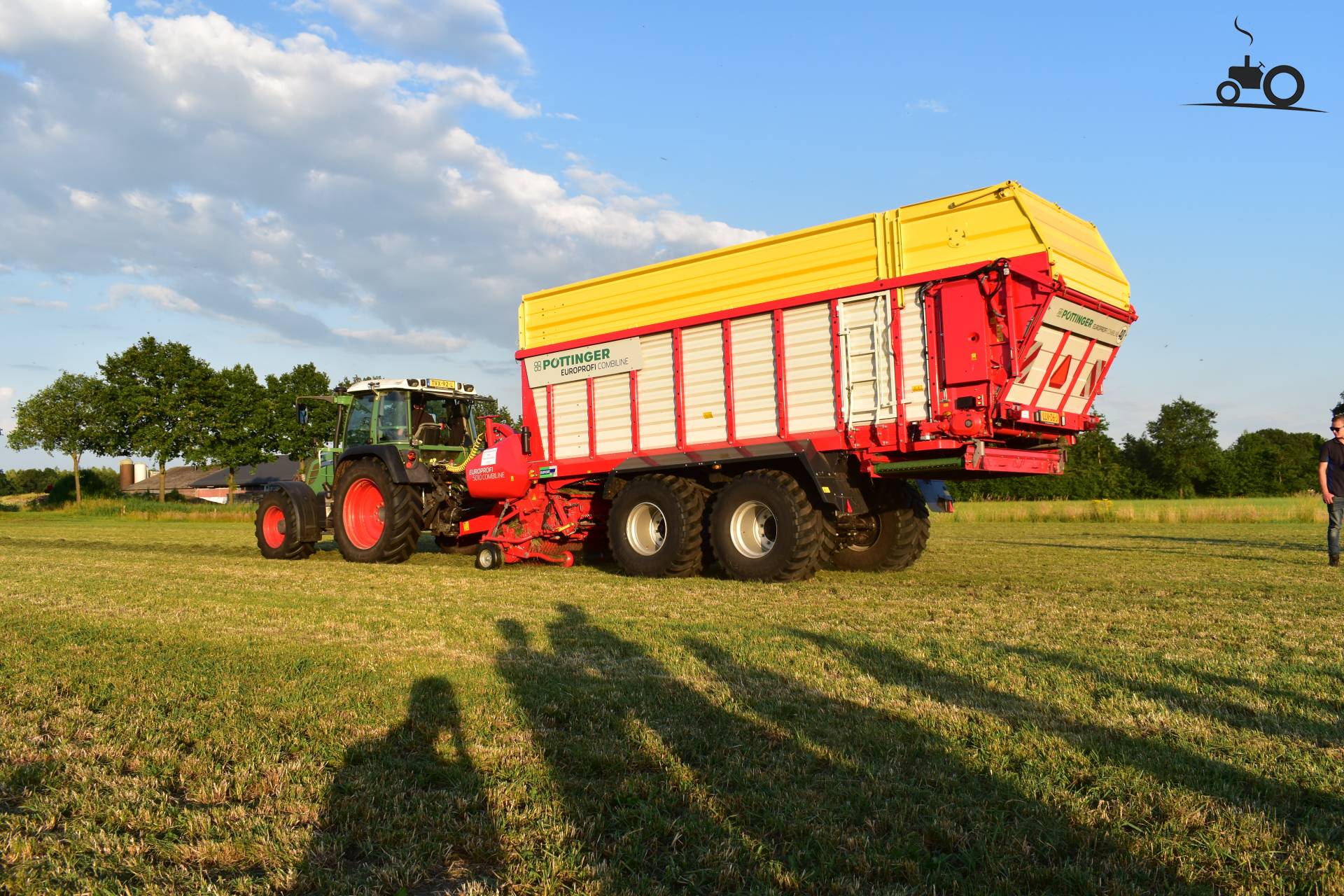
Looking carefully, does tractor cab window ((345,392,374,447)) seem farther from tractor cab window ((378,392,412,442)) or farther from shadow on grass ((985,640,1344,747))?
shadow on grass ((985,640,1344,747))

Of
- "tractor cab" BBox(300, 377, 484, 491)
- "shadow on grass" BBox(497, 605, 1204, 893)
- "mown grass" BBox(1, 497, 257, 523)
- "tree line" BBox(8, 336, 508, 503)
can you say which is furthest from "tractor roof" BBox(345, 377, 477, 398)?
"tree line" BBox(8, 336, 508, 503)

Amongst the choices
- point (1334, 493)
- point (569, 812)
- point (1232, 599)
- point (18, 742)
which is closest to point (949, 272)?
point (1232, 599)

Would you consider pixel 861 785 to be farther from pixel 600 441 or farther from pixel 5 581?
pixel 5 581

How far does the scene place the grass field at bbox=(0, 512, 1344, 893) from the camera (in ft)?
7.91

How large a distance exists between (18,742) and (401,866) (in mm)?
2176

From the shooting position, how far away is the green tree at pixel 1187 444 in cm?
6166

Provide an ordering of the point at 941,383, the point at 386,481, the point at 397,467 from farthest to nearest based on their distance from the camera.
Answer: the point at 386,481, the point at 397,467, the point at 941,383

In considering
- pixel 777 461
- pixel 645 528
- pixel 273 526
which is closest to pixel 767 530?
pixel 777 461

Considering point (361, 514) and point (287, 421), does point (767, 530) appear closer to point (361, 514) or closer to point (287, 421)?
point (361, 514)

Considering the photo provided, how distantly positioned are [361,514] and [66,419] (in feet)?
139

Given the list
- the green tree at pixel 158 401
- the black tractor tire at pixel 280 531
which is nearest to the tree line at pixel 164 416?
the green tree at pixel 158 401

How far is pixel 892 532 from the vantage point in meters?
10.6

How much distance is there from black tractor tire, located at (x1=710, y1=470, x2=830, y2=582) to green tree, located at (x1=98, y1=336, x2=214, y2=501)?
40960 millimetres

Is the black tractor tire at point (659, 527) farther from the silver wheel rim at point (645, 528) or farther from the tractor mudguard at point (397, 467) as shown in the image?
the tractor mudguard at point (397, 467)
